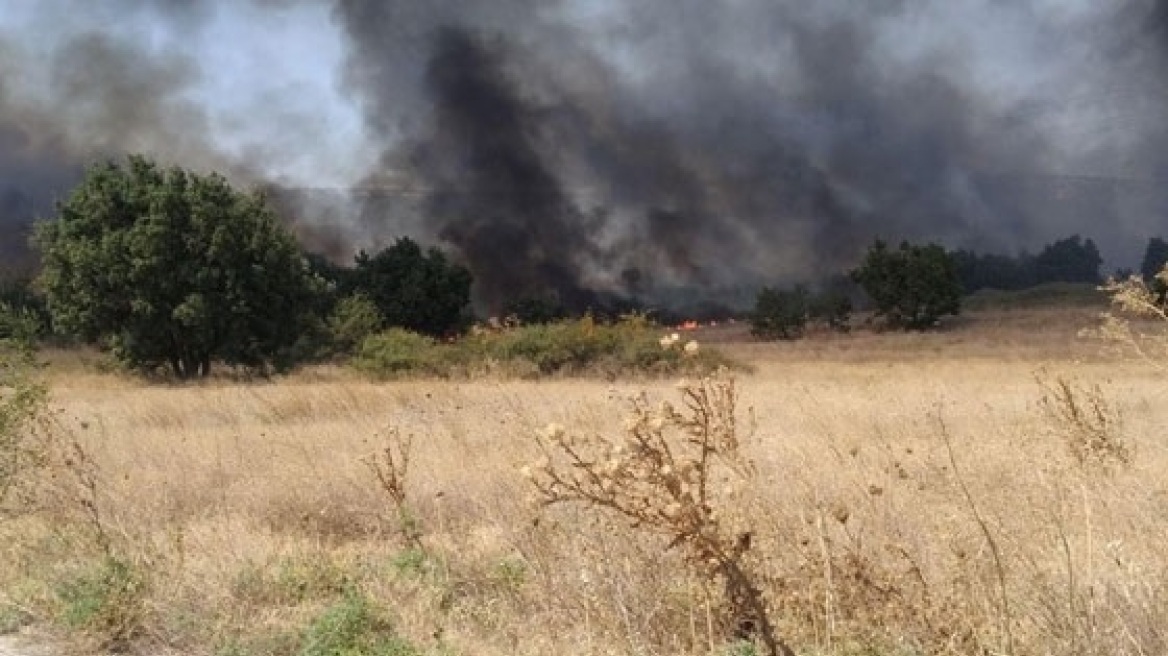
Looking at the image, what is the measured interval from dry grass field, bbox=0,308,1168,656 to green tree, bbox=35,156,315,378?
25238 mm

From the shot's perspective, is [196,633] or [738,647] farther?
[196,633]

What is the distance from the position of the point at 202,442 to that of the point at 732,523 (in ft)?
29.6

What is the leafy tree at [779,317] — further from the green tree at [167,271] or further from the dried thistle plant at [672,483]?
the dried thistle plant at [672,483]

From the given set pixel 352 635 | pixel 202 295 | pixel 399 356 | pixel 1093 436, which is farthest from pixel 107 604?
pixel 202 295

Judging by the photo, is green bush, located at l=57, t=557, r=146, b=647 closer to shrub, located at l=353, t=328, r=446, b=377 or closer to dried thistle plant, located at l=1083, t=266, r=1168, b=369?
dried thistle plant, located at l=1083, t=266, r=1168, b=369

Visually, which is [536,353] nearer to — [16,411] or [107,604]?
[16,411]

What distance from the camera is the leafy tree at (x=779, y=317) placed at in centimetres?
6850

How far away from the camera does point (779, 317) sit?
68.8 meters

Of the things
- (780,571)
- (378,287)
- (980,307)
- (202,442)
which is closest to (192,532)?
(780,571)

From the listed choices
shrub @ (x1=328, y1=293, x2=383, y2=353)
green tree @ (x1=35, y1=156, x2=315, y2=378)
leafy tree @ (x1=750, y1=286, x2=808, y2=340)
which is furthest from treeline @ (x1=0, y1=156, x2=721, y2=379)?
leafy tree @ (x1=750, y1=286, x2=808, y2=340)

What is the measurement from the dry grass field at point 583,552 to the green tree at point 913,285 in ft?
193

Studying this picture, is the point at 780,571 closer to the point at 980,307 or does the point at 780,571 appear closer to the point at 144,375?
the point at 144,375

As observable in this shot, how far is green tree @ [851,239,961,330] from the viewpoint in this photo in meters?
65.6

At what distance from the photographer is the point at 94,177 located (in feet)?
116
